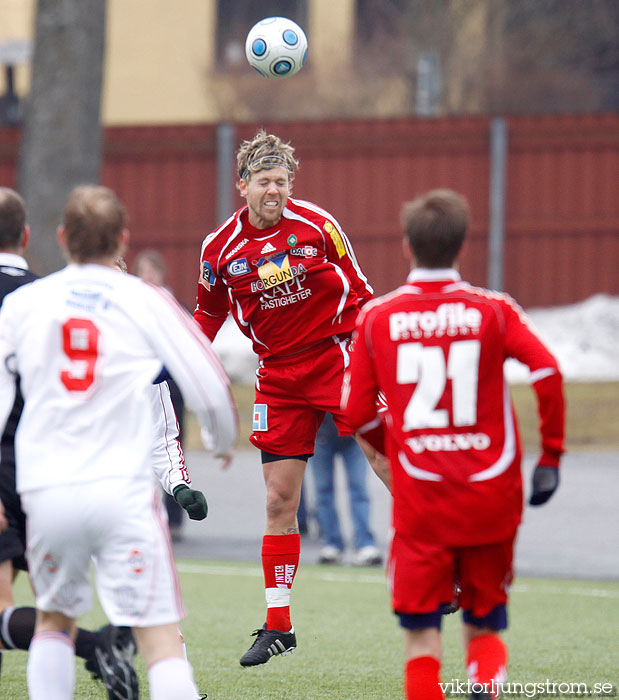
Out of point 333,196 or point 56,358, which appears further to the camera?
point 333,196

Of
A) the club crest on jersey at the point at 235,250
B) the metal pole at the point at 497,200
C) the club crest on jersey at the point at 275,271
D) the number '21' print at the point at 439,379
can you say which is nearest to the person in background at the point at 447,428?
the number '21' print at the point at 439,379

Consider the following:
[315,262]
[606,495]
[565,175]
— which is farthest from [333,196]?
[315,262]

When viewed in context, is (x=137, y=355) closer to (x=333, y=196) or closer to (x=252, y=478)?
(x=252, y=478)

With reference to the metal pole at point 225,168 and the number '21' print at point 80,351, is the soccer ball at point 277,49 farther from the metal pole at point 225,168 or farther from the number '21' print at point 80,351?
the metal pole at point 225,168

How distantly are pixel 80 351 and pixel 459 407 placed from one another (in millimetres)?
1273

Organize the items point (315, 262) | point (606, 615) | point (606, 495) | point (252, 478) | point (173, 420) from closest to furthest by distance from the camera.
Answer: point (173, 420)
point (315, 262)
point (606, 615)
point (606, 495)
point (252, 478)

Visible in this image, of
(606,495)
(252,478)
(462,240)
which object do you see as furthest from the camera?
(252,478)

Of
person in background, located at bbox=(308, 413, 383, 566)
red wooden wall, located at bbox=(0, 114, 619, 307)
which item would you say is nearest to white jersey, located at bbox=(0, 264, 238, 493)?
person in background, located at bbox=(308, 413, 383, 566)

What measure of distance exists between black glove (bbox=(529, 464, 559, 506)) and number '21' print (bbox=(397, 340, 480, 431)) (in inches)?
11.4

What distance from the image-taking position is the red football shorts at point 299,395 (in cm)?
638

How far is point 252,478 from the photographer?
14758mm

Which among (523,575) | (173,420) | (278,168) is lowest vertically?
(523,575)

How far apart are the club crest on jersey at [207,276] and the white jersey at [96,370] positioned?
2.08 metres

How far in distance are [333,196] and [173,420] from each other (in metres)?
12.8
